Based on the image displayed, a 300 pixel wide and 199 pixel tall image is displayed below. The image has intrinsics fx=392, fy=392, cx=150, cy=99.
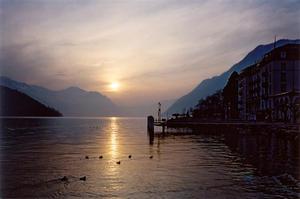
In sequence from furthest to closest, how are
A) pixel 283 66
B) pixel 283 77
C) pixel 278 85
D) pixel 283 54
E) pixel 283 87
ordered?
pixel 283 54
pixel 278 85
pixel 283 87
pixel 283 77
pixel 283 66

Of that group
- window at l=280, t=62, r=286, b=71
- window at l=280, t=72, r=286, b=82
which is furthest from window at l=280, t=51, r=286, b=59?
window at l=280, t=72, r=286, b=82

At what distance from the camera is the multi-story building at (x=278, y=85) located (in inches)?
3484

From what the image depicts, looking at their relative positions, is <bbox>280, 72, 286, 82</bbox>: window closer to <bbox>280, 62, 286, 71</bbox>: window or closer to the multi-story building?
the multi-story building

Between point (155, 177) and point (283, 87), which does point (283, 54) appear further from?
point (155, 177)

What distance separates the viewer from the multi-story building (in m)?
88.5

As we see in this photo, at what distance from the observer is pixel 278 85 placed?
103562 millimetres

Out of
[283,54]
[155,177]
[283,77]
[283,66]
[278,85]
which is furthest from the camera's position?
[283,54]

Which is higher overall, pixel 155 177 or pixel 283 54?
pixel 283 54

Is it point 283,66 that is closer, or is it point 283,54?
point 283,66

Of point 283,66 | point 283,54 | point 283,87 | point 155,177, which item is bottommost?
point 155,177

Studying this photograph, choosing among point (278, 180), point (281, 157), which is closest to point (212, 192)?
point (278, 180)

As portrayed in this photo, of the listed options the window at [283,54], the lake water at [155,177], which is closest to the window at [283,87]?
the window at [283,54]

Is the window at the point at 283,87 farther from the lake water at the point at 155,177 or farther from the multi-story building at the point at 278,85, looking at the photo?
the lake water at the point at 155,177

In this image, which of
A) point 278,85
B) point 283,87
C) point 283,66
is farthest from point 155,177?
point 283,66
